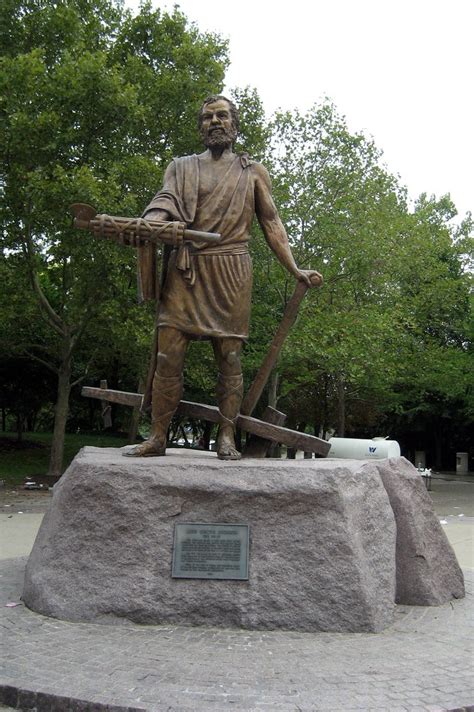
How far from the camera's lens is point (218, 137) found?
212 inches

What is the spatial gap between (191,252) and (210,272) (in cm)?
21

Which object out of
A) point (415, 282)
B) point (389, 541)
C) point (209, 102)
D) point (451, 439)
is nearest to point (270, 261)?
point (415, 282)

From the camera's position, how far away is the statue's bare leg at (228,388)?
534 cm

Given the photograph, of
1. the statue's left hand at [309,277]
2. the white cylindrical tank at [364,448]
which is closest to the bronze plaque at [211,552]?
the statue's left hand at [309,277]

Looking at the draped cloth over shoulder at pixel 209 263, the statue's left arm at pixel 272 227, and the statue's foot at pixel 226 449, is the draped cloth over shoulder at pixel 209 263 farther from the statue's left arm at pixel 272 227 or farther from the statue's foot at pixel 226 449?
the statue's foot at pixel 226 449

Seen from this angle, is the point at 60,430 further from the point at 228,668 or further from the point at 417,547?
the point at 228,668

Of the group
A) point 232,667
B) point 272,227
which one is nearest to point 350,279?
point 272,227

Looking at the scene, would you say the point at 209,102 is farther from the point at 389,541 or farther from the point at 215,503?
the point at 389,541

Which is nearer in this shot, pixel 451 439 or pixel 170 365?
pixel 170 365

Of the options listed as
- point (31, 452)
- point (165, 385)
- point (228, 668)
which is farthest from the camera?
point (31, 452)

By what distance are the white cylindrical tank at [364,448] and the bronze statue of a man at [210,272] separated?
15.9ft

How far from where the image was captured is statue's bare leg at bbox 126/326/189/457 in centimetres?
527

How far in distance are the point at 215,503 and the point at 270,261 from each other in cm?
1234

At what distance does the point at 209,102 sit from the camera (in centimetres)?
543
